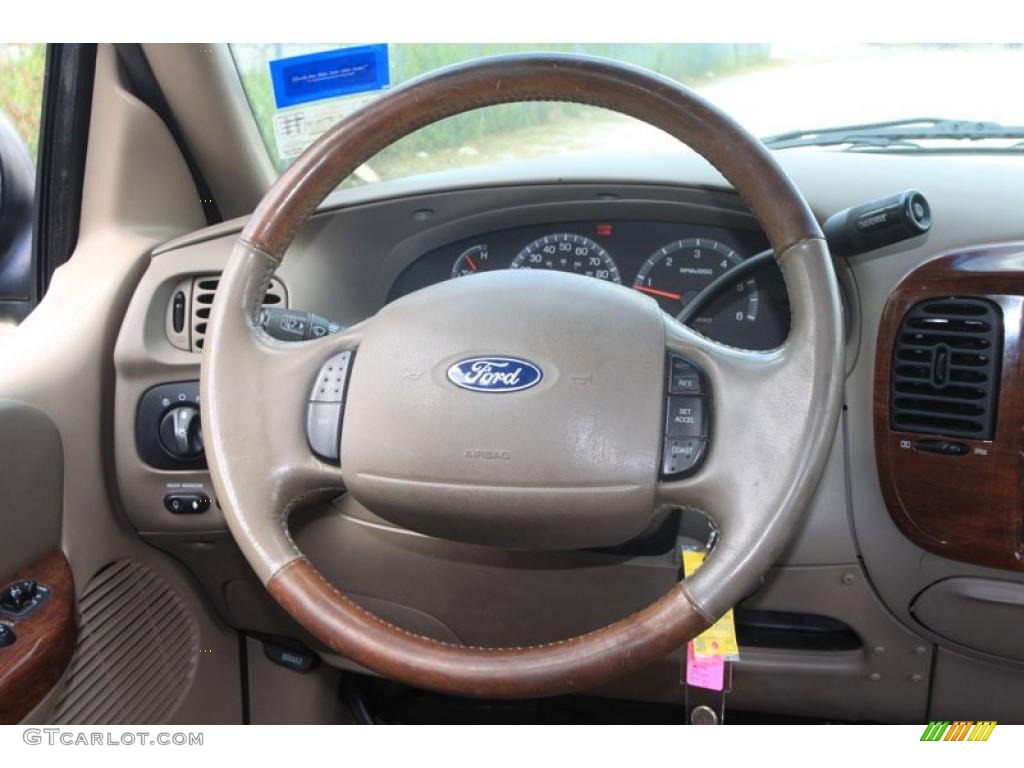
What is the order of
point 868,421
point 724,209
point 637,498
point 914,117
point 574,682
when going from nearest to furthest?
point 574,682
point 637,498
point 868,421
point 724,209
point 914,117

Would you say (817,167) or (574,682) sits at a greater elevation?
(817,167)

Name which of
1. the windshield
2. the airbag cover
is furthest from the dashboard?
the airbag cover

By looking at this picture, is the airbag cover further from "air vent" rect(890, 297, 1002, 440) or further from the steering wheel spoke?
"air vent" rect(890, 297, 1002, 440)

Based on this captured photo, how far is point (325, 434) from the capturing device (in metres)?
1.05

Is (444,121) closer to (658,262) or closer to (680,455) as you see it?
(658,262)

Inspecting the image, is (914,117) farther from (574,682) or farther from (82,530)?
(82,530)

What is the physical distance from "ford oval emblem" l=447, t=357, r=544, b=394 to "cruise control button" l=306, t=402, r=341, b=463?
147 mm

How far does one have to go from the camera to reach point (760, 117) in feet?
5.14

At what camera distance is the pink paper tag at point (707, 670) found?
3.58 ft

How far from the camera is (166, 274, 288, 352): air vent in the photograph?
1535 millimetres

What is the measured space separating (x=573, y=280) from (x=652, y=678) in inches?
29.6

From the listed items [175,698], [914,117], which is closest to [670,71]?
[914,117]

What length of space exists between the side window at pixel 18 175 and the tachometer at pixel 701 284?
1125 millimetres
